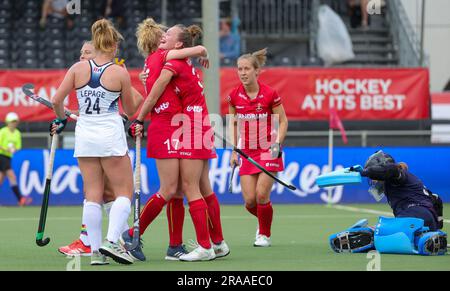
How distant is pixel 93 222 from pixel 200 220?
101cm

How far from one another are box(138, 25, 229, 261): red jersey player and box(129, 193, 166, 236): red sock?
0.86ft

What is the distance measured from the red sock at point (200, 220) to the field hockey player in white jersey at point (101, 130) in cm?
69

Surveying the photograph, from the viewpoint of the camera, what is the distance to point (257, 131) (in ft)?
42.2

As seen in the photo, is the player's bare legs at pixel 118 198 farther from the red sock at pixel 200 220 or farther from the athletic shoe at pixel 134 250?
the red sock at pixel 200 220

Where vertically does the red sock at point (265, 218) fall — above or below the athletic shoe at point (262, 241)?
above

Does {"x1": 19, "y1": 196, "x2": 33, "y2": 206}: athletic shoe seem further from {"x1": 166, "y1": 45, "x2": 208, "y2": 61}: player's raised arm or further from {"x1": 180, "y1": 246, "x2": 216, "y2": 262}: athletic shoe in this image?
{"x1": 166, "y1": 45, "x2": 208, "y2": 61}: player's raised arm

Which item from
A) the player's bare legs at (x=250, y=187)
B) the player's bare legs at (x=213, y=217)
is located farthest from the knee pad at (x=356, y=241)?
the player's bare legs at (x=250, y=187)

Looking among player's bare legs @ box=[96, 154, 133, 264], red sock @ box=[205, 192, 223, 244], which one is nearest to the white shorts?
player's bare legs @ box=[96, 154, 133, 264]

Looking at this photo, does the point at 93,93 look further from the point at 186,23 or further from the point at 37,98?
the point at 186,23

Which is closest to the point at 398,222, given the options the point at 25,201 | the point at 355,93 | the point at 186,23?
the point at 25,201

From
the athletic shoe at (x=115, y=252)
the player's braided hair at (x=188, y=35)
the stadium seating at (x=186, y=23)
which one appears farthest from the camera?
the stadium seating at (x=186, y=23)

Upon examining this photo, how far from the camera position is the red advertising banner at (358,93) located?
2491 centimetres

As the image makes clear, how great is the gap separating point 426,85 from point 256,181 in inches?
509

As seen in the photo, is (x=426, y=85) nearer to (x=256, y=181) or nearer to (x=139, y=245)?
(x=256, y=181)
